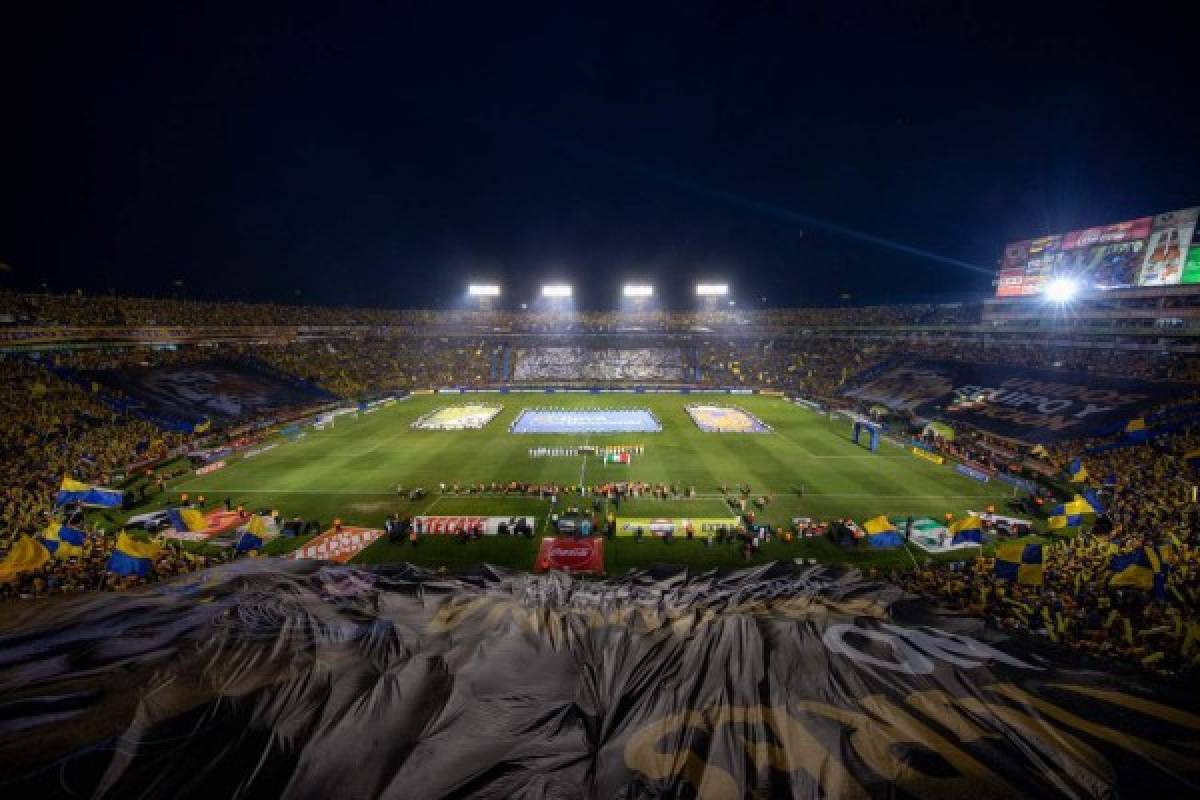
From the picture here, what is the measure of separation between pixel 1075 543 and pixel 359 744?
85.8 ft

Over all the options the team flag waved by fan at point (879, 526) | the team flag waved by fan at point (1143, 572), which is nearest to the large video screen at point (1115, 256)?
the team flag waved by fan at point (879, 526)

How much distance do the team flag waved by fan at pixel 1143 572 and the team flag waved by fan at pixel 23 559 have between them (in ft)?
106

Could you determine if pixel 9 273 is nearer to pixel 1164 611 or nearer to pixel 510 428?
pixel 510 428

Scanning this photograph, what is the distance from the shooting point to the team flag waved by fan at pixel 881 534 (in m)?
22.6

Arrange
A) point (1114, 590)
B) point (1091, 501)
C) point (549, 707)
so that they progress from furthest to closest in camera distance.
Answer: point (1091, 501)
point (1114, 590)
point (549, 707)

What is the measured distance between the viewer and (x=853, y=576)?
14.9 metres

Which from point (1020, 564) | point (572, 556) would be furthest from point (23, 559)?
point (1020, 564)

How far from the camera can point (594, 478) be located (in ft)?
109

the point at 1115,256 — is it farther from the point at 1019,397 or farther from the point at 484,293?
the point at 484,293

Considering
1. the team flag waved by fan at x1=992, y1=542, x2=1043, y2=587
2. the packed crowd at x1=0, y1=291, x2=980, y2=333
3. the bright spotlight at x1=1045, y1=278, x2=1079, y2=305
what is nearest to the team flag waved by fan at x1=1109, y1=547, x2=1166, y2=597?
the team flag waved by fan at x1=992, y1=542, x2=1043, y2=587

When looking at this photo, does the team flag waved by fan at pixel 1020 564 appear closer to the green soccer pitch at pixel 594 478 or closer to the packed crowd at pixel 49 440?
the green soccer pitch at pixel 594 478

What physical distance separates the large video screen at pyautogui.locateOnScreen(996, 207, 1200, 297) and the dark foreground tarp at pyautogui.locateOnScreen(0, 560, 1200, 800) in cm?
4970

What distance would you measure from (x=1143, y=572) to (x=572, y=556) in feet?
61.2

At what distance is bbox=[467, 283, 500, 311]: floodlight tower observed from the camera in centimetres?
10644
